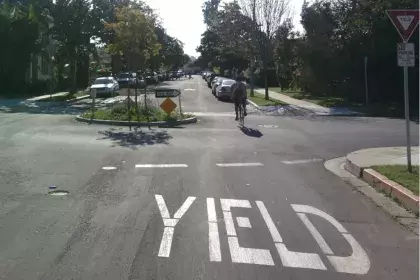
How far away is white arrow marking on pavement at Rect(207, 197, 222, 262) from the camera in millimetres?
5408

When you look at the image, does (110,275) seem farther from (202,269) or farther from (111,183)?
(111,183)

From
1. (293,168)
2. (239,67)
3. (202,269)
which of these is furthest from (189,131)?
(239,67)

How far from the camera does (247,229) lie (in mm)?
6398

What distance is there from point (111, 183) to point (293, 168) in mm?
3975

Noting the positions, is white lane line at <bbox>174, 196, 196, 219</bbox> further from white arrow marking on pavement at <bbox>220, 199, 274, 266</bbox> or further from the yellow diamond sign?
the yellow diamond sign

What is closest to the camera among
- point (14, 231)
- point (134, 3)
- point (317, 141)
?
point (14, 231)

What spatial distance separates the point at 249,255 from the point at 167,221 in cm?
154

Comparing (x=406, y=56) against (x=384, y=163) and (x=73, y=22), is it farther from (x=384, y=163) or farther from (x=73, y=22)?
(x=73, y=22)

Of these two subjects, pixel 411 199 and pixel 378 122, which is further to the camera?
pixel 378 122

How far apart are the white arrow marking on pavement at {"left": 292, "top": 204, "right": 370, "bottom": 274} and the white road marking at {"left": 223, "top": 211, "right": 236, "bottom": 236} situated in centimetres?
96

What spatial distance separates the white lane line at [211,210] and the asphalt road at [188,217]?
0.05 ft

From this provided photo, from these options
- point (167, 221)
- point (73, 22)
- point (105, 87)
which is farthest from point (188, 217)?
point (105, 87)

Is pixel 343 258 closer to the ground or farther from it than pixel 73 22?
closer to the ground

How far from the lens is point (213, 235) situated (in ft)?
20.1
